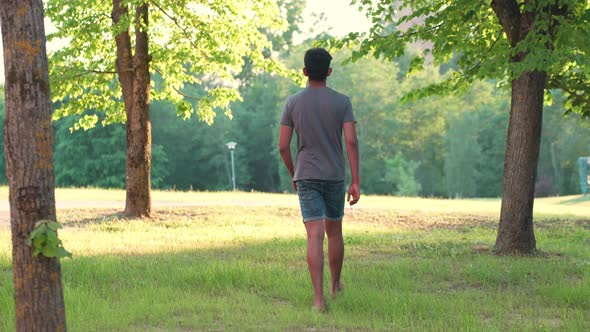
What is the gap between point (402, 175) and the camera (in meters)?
69.9

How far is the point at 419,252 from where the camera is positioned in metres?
11.6

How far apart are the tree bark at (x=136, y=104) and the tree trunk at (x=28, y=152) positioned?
1275 centimetres

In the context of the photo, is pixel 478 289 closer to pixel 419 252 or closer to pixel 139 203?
pixel 419 252

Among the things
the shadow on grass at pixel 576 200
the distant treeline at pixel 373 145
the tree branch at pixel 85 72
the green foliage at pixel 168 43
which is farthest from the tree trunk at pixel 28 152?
the distant treeline at pixel 373 145

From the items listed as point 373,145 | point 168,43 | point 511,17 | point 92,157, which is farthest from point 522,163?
point 373,145

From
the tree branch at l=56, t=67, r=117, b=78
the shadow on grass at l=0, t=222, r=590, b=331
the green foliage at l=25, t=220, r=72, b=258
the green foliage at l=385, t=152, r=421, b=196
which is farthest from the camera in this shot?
the green foliage at l=385, t=152, r=421, b=196

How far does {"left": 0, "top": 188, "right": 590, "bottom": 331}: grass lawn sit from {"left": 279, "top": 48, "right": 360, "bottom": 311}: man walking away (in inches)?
24.3

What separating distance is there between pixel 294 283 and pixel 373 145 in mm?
65852

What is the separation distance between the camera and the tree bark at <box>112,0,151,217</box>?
57.1 ft

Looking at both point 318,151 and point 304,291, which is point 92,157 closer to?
point 304,291

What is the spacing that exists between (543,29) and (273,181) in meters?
69.6

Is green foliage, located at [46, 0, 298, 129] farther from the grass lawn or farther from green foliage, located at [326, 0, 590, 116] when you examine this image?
green foliage, located at [326, 0, 590, 116]

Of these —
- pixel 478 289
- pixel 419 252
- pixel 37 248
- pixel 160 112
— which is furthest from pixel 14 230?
pixel 160 112

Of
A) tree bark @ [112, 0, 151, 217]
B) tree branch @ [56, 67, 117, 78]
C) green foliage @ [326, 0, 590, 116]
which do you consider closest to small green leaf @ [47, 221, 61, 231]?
green foliage @ [326, 0, 590, 116]
